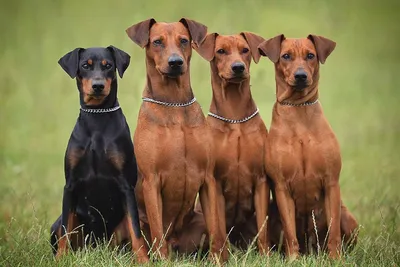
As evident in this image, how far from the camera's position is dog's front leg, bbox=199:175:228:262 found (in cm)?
645

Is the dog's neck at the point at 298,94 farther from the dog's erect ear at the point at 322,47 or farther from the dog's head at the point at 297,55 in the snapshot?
the dog's erect ear at the point at 322,47

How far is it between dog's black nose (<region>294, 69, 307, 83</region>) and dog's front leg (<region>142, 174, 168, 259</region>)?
4.65 ft

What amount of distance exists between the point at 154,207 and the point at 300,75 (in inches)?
63.6

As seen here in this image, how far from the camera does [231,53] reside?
6.70 meters

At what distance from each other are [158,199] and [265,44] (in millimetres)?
1608

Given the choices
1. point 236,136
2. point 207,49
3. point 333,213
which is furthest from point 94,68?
point 333,213

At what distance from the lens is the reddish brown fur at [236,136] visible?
6660 millimetres

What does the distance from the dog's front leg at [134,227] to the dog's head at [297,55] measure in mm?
1638

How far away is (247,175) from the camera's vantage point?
6703 millimetres

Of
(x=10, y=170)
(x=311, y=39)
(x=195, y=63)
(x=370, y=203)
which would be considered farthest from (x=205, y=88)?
(x=311, y=39)

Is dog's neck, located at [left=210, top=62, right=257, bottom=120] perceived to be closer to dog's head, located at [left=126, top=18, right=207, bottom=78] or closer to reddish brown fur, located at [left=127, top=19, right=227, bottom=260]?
reddish brown fur, located at [left=127, top=19, right=227, bottom=260]

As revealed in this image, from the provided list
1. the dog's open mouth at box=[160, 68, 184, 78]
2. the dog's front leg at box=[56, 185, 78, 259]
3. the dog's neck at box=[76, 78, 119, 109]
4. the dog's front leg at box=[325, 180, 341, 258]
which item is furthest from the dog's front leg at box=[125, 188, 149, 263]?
the dog's front leg at box=[325, 180, 341, 258]

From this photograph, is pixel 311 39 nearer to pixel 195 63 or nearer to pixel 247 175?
pixel 247 175

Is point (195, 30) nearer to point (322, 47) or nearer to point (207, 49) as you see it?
point (207, 49)
